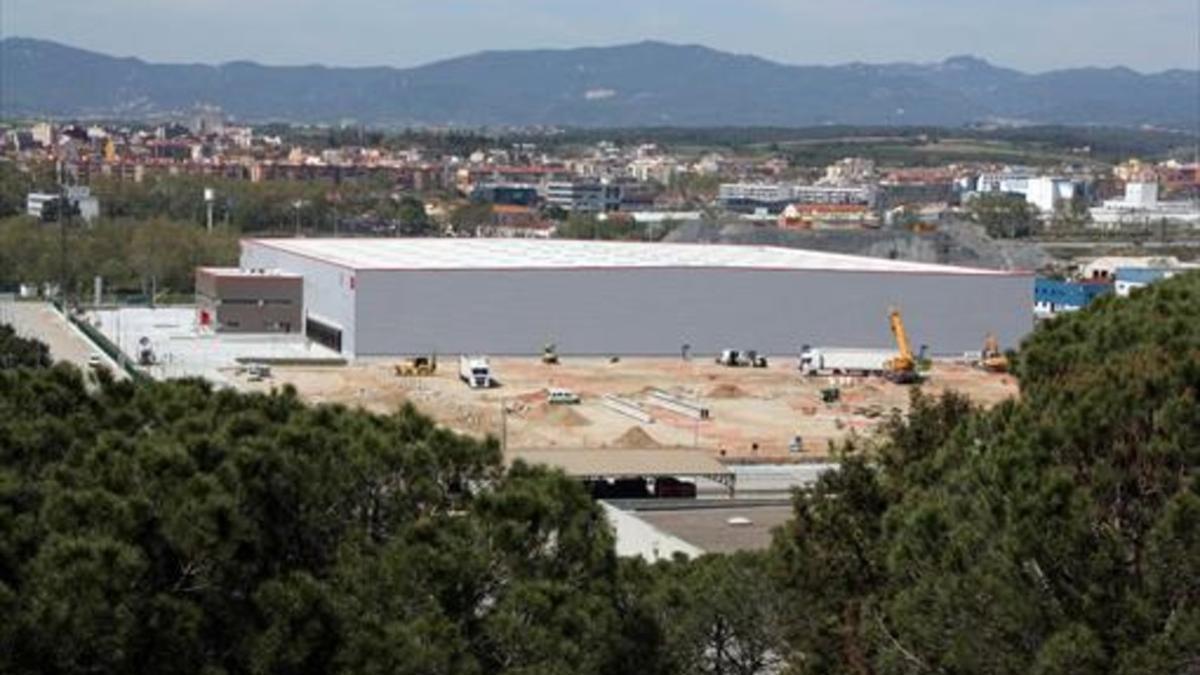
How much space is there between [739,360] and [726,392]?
487 centimetres

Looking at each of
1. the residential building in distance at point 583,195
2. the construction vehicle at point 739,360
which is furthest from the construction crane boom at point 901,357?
the residential building in distance at point 583,195

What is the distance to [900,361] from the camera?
125 feet

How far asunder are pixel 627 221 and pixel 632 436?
4927 cm

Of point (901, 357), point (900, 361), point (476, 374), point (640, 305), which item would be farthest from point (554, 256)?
point (476, 374)

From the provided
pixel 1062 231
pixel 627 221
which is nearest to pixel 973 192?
pixel 1062 231

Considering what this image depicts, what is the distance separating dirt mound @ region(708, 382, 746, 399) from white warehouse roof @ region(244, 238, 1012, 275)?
5.60 m

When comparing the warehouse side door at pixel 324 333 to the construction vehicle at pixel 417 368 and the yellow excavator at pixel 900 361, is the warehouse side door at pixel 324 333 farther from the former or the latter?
the yellow excavator at pixel 900 361

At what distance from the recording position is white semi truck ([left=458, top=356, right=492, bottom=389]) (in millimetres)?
34969

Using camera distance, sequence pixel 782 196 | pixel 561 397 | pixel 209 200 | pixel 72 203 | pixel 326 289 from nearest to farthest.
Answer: pixel 561 397 < pixel 326 289 < pixel 72 203 < pixel 209 200 < pixel 782 196

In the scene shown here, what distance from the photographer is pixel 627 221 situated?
77375 millimetres

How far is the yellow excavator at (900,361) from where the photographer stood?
37.6 m

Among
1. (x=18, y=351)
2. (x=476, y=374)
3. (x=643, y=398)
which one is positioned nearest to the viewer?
(x=18, y=351)

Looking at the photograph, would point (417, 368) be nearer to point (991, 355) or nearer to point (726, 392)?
point (726, 392)

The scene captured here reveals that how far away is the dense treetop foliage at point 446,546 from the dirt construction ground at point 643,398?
18.1 meters
